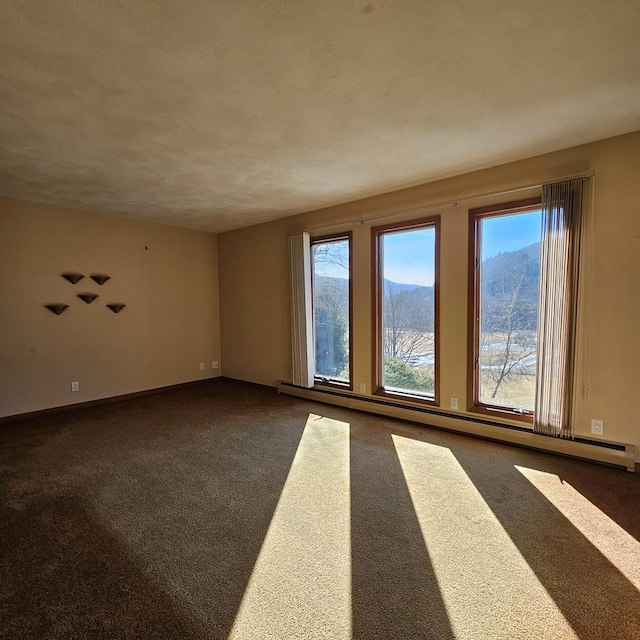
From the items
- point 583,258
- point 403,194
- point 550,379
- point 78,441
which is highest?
point 403,194

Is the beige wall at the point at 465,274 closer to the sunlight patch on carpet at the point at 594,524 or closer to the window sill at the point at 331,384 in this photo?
the window sill at the point at 331,384

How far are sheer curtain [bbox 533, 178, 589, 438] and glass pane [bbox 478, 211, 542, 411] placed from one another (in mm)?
204

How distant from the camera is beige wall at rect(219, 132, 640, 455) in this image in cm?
280

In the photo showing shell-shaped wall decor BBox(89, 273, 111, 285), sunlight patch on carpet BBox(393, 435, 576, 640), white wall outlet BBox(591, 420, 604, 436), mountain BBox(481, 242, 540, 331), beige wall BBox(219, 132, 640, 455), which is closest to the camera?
sunlight patch on carpet BBox(393, 435, 576, 640)

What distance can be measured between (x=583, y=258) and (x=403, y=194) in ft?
6.10

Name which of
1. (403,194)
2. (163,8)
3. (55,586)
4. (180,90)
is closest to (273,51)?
(163,8)

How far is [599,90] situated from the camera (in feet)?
7.13

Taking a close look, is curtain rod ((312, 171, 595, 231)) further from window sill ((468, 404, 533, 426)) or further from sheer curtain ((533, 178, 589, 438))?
window sill ((468, 404, 533, 426))

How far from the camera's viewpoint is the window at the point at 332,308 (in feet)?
15.3

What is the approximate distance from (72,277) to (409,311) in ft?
Result: 13.9

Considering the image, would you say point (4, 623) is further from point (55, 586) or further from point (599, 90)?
point (599, 90)

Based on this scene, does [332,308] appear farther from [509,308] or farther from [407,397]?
[509,308]

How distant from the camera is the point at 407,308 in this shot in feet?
13.6

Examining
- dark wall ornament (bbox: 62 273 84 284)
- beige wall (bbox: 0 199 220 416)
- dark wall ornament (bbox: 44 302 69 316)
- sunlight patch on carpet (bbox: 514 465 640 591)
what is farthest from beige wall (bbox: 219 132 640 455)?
dark wall ornament (bbox: 44 302 69 316)
